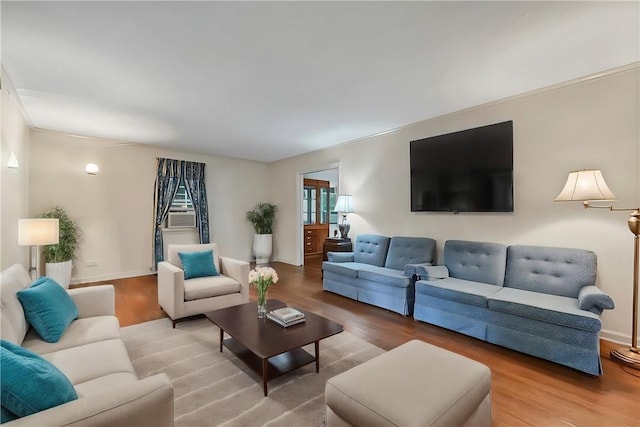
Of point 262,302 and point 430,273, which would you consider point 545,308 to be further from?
point 262,302

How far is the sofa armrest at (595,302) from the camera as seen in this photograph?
2.23 m

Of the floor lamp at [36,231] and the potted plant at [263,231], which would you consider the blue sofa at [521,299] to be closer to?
the floor lamp at [36,231]

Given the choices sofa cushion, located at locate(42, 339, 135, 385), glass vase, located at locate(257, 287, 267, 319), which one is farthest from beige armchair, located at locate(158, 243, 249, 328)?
sofa cushion, located at locate(42, 339, 135, 385)

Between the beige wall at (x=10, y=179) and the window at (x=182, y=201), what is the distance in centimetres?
231

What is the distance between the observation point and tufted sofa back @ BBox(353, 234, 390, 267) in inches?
175

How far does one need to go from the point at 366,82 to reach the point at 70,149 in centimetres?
514

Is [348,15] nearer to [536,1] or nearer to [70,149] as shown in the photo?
[536,1]

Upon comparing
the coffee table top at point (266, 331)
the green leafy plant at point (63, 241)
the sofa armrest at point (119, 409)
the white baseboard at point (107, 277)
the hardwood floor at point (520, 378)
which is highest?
the green leafy plant at point (63, 241)

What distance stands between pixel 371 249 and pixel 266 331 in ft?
8.68

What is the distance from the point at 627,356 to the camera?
94.0 inches

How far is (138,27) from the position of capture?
208cm

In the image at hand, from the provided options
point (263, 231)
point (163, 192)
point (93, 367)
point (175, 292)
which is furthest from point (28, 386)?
point (263, 231)

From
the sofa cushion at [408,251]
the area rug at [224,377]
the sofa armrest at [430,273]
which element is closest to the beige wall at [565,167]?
the sofa cushion at [408,251]

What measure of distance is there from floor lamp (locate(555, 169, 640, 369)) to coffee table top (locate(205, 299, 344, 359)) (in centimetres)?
234
